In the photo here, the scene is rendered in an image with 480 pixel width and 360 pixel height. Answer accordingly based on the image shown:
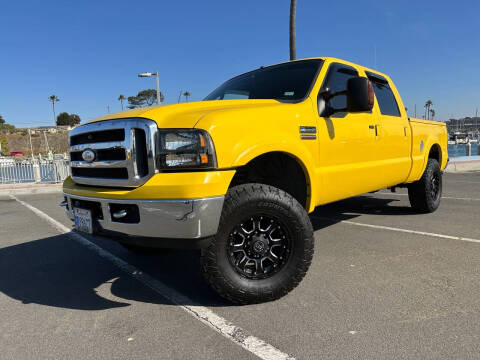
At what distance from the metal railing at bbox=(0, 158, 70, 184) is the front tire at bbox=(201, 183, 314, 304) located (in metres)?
13.1

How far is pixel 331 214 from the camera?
5965 mm

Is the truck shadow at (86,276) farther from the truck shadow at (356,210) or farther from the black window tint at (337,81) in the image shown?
the black window tint at (337,81)

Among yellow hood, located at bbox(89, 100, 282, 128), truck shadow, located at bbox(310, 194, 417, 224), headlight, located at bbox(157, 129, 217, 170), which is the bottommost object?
truck shadow, located at bbox(310, 194, 417, 224)

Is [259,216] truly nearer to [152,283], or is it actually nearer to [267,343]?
[267,343]

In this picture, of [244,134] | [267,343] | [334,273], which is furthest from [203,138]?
[334,273]

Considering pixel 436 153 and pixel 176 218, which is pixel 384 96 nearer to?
pixel 436 153

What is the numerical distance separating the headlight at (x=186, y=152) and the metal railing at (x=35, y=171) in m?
13.0

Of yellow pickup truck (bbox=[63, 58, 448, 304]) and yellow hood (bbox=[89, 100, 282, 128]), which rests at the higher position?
yellow hood (bbox=[89, 100, 282, 128])

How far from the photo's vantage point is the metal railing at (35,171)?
14016 millimetres

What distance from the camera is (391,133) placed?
4.41 meters

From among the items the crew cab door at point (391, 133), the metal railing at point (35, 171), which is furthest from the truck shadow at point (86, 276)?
the metal railing at point (35, 171)

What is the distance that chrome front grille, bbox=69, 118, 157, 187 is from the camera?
8.00ft

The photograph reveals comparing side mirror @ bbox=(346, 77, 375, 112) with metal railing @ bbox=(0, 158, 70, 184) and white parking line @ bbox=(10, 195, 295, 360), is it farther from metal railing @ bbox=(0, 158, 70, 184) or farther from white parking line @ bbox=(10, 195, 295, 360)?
metal railing @ bbox=(0, 158, 70, 184)

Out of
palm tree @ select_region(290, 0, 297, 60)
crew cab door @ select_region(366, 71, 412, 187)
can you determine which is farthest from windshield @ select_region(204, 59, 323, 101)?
palm tree @ select_region(290, 0, 297, 60)
